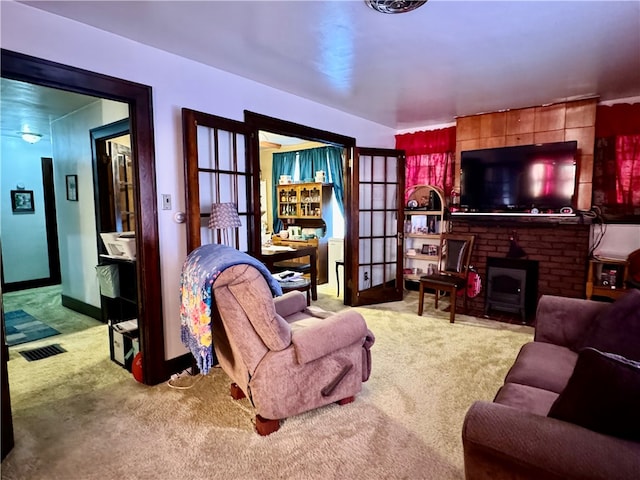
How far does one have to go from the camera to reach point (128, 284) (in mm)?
3076

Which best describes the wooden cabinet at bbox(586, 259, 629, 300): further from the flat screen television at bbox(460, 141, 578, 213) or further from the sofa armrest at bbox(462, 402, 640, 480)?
the sofa armrest at bbox(462, 402, 640, 480)

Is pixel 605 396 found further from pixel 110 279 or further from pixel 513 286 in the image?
pixel 513 286

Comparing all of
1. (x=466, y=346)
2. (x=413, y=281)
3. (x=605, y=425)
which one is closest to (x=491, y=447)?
(x=605, y=425)

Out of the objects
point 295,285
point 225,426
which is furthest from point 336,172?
point 225,426

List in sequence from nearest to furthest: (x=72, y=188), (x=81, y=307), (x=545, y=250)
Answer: (x=545, y=250) < (x=72, y=188) < (x=81, y=307)

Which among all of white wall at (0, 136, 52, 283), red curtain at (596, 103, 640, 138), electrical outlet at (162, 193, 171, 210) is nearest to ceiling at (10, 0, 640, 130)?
red curtain at (596, 103, 640, 138)

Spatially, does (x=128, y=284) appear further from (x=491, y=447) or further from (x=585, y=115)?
(x=585, y=115)

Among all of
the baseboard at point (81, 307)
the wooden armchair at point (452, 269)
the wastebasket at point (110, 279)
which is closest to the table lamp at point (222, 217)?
the wastebasket at point (110, 279)

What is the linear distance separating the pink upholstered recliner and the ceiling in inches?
61.7

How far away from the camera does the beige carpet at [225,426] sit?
5.86ft

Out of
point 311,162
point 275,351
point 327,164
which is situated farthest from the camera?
point 311,162

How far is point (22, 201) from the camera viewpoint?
18.9 ft

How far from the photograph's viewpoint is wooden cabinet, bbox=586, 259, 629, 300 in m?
3.68

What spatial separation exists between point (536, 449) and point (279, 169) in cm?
639
